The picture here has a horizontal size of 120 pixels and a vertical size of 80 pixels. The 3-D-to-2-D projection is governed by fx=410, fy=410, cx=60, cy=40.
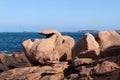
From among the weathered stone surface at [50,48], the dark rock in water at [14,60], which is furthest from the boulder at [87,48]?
the dark rock in water at [14,60]

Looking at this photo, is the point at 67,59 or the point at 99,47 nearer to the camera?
the point at 99,47

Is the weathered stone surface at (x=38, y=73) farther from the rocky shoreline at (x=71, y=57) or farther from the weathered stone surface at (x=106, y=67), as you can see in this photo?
the weathered stone surface at (x=106, y=67)

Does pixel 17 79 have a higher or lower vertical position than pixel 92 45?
lower

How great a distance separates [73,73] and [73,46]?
16.9 feet

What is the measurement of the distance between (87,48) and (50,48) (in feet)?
11.6

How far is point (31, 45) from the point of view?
3469cm

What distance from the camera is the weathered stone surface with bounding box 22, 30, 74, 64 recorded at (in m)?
32.7

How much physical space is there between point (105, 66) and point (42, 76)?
596 centimetres

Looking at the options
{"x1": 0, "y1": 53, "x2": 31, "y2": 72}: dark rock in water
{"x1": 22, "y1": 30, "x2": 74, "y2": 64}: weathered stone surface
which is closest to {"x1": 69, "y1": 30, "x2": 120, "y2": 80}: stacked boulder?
{"x1": 22, "y1": 30, "x2": 74, "y2": 64}: weathered stone surface

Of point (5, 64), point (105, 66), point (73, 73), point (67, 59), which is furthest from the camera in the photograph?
point (5, 64)

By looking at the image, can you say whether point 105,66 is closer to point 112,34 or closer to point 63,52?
point 112,34

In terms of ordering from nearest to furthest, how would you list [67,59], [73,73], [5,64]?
[73,73] → [67,59] → [5,64]

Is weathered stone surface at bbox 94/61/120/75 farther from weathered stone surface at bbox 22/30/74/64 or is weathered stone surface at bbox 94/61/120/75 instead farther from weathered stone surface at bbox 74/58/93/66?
weathered stone surface at bbox 22/30/74/64

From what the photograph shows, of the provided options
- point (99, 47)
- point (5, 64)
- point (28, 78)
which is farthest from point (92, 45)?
point (5, 64)
